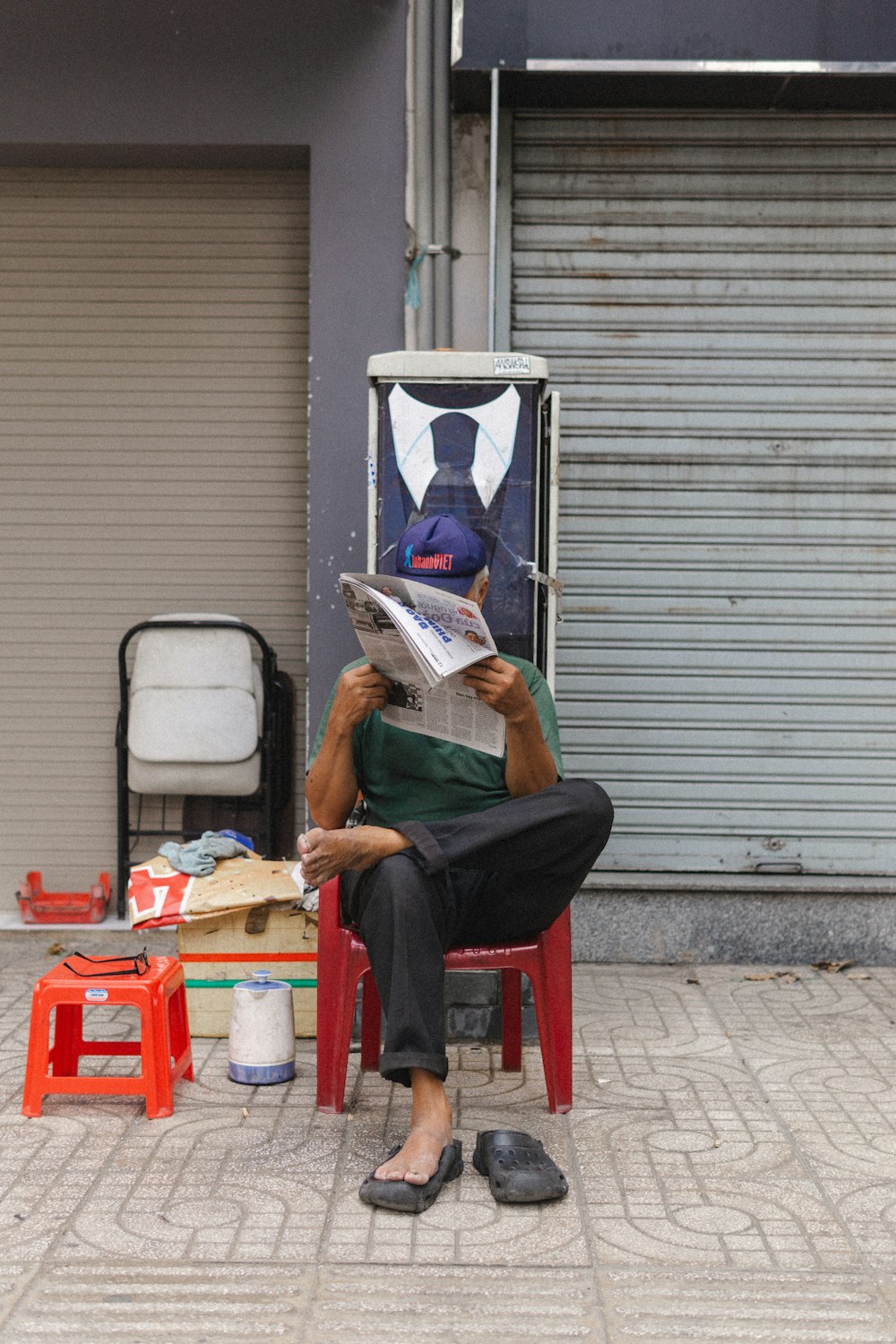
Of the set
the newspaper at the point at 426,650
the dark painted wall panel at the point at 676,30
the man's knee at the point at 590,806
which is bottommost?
the man's knee at the point at 590,806

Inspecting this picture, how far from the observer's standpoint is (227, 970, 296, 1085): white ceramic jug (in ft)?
12.0

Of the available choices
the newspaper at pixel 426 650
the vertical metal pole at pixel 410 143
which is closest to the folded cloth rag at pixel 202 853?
the newspaper at pixel 426 650

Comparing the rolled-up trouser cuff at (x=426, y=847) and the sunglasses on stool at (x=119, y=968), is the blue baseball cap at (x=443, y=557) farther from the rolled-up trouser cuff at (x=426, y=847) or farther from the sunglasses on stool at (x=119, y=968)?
the sunglasses on stool at (x=119, y=968)

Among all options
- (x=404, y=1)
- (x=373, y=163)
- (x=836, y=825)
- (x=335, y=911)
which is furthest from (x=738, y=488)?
(x=335, y=911)

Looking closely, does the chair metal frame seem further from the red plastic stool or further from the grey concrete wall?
the red plastic stool

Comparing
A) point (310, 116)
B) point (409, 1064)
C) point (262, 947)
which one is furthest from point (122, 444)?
point (409, 1064)

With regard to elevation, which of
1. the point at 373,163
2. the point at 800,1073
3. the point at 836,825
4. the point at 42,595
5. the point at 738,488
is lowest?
the point at 800,1073

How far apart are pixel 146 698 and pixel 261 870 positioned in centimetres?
131

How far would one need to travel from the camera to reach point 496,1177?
2951mm

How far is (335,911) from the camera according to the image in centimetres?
341

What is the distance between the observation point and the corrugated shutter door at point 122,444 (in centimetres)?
543

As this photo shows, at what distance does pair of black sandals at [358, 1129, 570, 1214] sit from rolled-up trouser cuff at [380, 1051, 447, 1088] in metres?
0.18

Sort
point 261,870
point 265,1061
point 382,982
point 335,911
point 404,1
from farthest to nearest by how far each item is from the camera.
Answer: point 404,1, point 261,870, point 265,1061, point 335,911, point 382,982

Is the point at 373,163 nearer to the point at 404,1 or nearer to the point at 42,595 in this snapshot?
the point at 404,1
